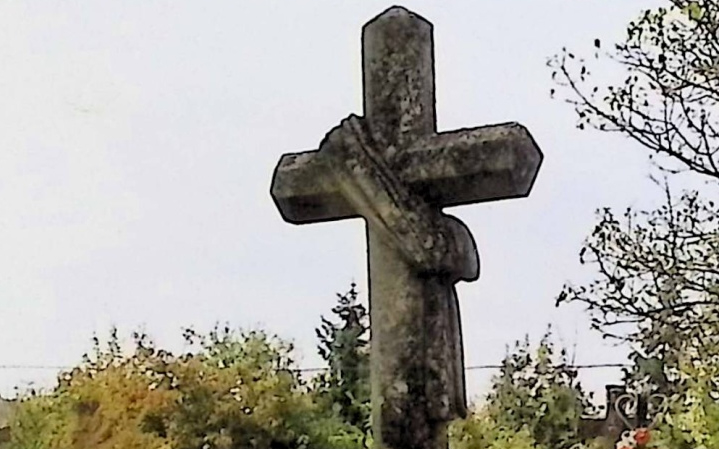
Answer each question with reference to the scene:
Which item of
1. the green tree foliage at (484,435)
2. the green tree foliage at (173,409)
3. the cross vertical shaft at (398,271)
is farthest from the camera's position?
the green tree foliage at (173,409)

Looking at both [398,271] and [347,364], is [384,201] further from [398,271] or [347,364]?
[347,364]

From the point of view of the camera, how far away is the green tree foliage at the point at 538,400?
14.5 ft

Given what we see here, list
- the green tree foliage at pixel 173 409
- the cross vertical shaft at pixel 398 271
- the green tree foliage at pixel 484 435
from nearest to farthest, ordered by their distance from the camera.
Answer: the cross vertical shaft at pixel 398 271
the green tree foliage at pixel 484 435
the green tree foliage at pixel 173 409

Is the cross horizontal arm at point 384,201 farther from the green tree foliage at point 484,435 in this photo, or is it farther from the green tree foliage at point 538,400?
the green tree foliage at point 538,400

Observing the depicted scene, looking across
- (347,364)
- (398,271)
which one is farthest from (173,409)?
(398,271)

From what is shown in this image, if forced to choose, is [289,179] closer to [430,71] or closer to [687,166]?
[430,71]

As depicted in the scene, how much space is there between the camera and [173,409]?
436 cm

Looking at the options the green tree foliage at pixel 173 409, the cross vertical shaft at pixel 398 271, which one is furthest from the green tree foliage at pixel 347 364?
the cross vertical shaft at pixel 398 271

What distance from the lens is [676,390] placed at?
411 cm

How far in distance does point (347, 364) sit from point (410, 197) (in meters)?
2.65

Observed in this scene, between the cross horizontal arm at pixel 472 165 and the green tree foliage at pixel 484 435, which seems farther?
the green tree foliage at pixel 484 435

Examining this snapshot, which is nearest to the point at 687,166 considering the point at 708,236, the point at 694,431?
the point at 708,236

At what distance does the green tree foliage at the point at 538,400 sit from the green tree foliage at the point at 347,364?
0.42 m

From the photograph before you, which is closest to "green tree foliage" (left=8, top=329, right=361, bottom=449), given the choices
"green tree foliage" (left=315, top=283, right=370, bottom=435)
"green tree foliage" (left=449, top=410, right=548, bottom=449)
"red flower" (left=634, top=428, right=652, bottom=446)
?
"green tree foliage" (left=315, top=283, right=370, bottom=435)
